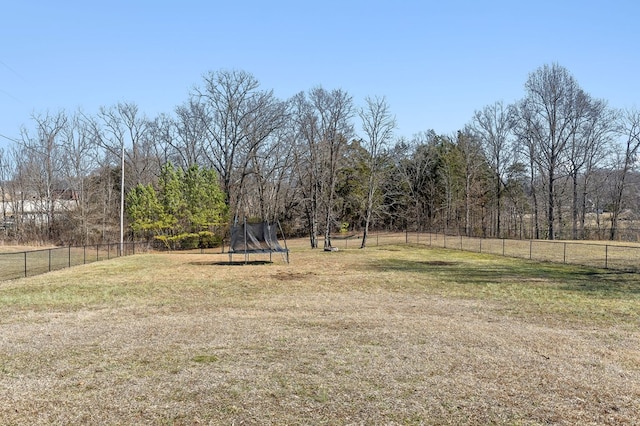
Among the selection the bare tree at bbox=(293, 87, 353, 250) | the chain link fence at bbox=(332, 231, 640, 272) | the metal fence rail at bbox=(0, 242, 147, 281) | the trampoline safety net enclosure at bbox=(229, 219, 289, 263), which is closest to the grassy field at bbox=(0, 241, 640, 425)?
the metal fence rail at bbox=(0, 242, 147, 281)

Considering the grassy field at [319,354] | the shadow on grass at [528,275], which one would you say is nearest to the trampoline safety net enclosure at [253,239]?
the shadow on grass at [528,275]

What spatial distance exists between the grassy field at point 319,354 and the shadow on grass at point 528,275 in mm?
414

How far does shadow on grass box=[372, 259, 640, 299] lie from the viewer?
14947 mm

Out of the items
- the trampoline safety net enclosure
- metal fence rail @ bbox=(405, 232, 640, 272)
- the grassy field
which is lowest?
metal fence rail @ bbox=(405, 232, 640, 272)

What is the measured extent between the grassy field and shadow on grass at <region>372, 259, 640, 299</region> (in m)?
0.41

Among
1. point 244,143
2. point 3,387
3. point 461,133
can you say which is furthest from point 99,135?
point 3,387

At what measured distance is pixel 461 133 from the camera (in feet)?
190

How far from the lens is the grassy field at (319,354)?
4.93m

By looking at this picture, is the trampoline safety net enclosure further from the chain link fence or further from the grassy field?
the chain link fence

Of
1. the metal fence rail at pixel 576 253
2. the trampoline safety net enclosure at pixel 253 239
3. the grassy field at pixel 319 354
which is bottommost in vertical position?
the metal fence rail at pixel 576 253

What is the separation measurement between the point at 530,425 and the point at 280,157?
4481cm

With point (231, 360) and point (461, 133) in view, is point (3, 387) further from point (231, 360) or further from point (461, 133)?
point (461, 133)

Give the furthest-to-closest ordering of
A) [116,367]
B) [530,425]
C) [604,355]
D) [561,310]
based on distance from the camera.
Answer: [561,310], [604,355], [116,367], [530,425]

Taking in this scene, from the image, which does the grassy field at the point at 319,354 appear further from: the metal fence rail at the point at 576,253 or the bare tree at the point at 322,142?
the bare tree at the point at 322,142
